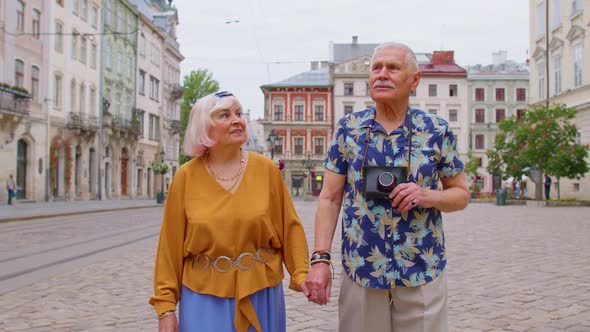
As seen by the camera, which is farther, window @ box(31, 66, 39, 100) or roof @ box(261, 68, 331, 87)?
roof @ box(261, 68, 331, 87)

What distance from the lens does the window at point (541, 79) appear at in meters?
38.7

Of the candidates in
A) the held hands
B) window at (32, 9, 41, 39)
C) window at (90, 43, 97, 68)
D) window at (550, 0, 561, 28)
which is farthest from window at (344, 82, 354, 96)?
the held hands

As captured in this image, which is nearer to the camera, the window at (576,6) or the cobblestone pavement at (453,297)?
the cobblestone pavement at (453,297)

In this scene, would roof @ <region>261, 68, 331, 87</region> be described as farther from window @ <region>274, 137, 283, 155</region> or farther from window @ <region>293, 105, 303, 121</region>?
window @ <region>274, 137, 283, 155</region>

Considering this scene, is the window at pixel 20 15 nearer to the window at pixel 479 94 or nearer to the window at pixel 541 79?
the window at pixel 541 79

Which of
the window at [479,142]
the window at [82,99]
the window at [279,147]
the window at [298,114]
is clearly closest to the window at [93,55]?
the window at [82,99]

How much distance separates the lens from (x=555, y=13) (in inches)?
1449

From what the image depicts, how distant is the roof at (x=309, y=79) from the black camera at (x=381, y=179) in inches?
2539

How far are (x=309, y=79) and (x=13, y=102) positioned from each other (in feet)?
142

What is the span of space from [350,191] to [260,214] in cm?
42

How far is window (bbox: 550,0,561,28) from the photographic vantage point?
3631 centimetres

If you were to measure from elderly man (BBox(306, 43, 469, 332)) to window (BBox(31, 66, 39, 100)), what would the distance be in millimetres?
31623

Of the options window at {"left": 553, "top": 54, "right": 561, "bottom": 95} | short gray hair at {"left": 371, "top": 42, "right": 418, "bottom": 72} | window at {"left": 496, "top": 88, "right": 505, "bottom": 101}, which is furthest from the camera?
window at {"left": 496, "top": 88, "right": 505, "bottom": 101}

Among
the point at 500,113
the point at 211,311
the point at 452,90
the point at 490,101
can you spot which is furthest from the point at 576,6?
the point at 211,311
